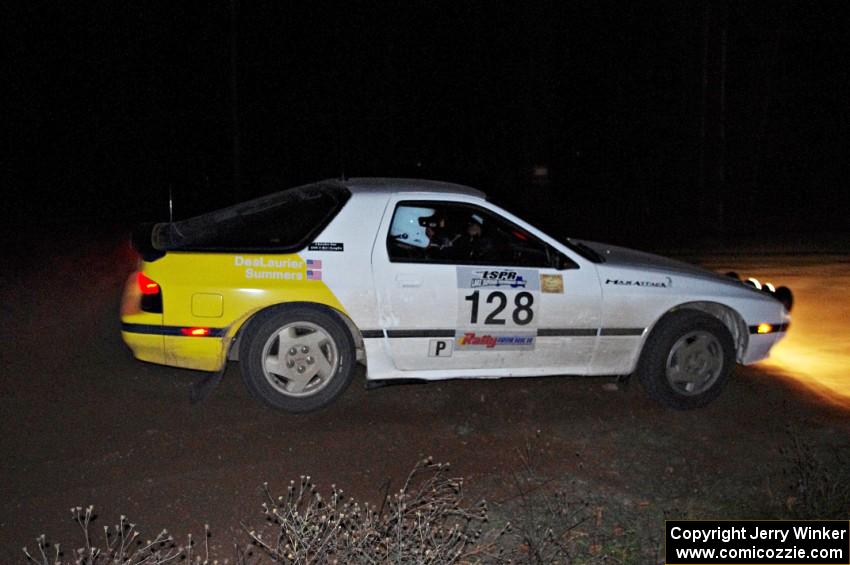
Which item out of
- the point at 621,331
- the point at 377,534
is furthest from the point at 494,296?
the point at 377,534

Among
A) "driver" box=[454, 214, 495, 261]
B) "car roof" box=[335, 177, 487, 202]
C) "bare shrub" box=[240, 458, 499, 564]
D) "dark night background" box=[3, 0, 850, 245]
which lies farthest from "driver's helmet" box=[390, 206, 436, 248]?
"dark night background" box=[3, 0, 850, 245]

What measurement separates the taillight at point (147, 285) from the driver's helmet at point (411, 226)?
5.20 ft

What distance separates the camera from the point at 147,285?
21.2 feet

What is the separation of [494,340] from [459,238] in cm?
75

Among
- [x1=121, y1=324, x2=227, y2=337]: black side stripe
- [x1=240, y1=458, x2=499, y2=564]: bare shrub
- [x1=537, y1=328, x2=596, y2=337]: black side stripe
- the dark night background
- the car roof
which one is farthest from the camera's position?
the dark night background

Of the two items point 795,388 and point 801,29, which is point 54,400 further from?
point 801,29

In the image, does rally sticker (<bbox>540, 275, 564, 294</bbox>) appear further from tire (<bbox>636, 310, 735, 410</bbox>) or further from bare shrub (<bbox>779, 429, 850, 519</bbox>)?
bare shrub (<bbox>779, 429, 850, 519</bbox>)

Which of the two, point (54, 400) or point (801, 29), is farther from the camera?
point (801, 29)

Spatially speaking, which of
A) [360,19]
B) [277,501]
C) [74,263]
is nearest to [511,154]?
[360,19]

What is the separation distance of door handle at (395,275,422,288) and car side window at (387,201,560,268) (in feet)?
0.45

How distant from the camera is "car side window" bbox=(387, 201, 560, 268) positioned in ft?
21.8

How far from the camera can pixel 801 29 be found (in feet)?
105

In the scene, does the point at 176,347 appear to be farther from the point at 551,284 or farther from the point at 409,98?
the point at 409,98

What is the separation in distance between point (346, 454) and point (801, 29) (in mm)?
30494
